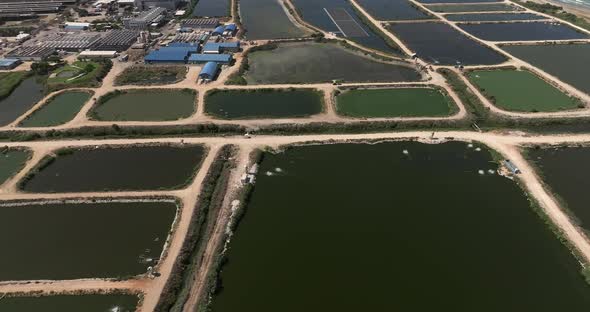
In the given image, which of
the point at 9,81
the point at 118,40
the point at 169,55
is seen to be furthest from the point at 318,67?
the point at 9,81

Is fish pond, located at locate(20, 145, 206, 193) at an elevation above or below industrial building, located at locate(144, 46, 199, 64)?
below

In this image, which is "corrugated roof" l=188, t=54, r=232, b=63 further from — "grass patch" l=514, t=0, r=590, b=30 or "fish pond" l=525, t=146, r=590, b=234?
"grass patch" l=514, t=0, r=590, b=30

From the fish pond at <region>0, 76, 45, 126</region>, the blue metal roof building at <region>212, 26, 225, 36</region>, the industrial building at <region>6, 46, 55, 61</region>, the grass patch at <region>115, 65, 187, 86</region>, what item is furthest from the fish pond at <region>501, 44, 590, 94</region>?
the industrial building at <region>6, 46, 55, 61</region>

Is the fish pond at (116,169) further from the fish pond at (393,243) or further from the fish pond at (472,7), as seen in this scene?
the fish pond at (472,7)

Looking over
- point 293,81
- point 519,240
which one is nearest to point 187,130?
point 293,81

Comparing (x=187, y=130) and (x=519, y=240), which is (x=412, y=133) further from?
(x=187, y=130)

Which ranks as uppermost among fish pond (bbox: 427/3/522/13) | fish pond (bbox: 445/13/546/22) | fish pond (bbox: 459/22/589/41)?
fish pond (bbox: 427/3/522/13)

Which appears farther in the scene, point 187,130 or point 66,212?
point 187,130
